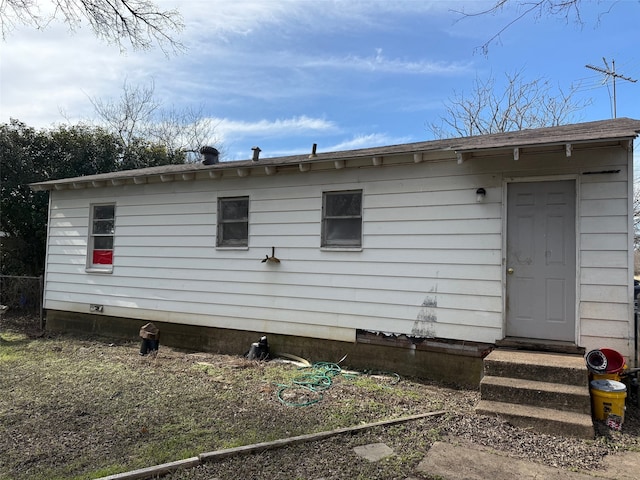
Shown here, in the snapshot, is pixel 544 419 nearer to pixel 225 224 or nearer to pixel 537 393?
pixel 537 393

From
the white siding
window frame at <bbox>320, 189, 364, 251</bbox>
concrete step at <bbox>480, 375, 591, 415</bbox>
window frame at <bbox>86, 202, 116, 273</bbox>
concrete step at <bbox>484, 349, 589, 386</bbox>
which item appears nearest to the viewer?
concrete step at <bbox>480, 375, 591, 415</bbox>

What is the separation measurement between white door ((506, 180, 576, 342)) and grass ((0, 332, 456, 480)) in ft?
5.35

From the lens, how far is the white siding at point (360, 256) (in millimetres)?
4727

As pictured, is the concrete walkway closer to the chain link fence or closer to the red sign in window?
the red sign in window

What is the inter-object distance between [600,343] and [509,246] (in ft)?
4.72

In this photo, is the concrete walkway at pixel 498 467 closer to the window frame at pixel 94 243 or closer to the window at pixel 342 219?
the window at pixel 342 219

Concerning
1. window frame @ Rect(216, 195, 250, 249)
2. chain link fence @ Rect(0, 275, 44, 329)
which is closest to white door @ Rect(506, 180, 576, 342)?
window frame @ Rect(216, 195, 250, 249)

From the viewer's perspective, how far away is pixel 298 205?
649 cm

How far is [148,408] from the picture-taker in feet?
14.3

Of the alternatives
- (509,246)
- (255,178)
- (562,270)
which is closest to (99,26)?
(255,178)

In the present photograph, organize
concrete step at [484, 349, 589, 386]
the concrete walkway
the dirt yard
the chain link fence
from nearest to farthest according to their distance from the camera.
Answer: the concrete walkway → the dirt yard → concrete step at [484, 349, 589, 386] → the chain link fence

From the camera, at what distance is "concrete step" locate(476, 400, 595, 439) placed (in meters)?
3.60

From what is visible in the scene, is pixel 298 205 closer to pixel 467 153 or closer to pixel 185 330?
pixel 467 153

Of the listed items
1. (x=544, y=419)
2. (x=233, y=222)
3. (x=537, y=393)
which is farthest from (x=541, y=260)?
(x=233, y=222)
